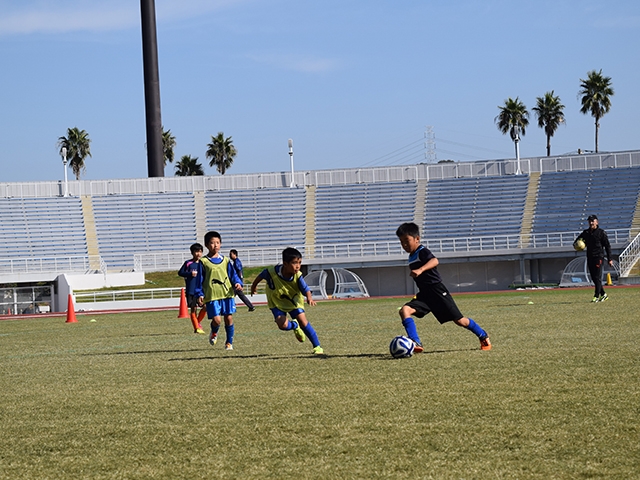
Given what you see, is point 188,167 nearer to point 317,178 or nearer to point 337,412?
point 317,178

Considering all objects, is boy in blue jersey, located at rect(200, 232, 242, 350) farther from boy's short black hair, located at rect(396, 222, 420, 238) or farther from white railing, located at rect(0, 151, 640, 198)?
white railing, located at rect(0, 151, 640, 198)

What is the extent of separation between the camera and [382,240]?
1984 inches

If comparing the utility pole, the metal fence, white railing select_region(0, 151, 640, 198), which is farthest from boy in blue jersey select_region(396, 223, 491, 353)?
the utility pole

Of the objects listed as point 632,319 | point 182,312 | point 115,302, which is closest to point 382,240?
point 115,302

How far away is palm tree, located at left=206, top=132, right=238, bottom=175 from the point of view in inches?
3348

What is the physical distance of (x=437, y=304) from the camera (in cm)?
1004

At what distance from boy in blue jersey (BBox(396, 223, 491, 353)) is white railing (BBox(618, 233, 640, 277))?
29070 mm

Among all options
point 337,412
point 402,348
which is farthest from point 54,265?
point 337,412

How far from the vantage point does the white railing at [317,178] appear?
54188 mm

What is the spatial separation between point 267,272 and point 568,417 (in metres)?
5.89

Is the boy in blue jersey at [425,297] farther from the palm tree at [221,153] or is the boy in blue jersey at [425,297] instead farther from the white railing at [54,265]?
the palm tree at [221,153]

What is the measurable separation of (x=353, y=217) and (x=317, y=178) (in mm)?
4582

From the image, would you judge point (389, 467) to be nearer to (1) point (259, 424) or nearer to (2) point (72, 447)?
(1) point (259, 424)

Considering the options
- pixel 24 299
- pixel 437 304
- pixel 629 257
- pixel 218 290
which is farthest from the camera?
pixel 24 299
